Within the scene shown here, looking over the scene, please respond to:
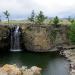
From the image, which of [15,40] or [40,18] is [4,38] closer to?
[15,40]

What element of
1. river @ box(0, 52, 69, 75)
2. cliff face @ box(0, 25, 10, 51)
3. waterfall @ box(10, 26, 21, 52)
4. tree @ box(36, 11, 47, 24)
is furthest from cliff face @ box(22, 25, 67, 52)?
tree @ box(36, 11, 47, 24)

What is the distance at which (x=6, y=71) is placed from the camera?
3122cm

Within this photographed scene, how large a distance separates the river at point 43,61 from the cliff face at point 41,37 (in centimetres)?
503

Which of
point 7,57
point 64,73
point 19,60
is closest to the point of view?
point 64,73

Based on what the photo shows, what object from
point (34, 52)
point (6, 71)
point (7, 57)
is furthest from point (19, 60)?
point (6, 71)

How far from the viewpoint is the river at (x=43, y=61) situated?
180 feet

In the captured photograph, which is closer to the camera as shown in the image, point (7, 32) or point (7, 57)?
point (7, 57)

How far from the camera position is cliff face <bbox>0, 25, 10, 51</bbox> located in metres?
82.4

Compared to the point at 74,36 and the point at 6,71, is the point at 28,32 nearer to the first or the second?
the point at 74,36

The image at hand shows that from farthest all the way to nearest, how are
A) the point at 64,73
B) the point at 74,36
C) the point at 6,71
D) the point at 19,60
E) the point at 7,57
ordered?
→ the point at 74,36 < the point at 7,57 < the point at 19,60 < the point at 64,73 < the point at 6,71

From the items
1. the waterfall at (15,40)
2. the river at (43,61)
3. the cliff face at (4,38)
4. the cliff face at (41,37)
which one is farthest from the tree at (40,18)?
the river at (43,61)

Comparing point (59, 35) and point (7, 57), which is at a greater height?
point (59, 35)

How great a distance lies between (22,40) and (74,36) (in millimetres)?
19086

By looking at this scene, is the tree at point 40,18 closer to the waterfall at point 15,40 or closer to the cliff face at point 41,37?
the waterfall at point 15,40
